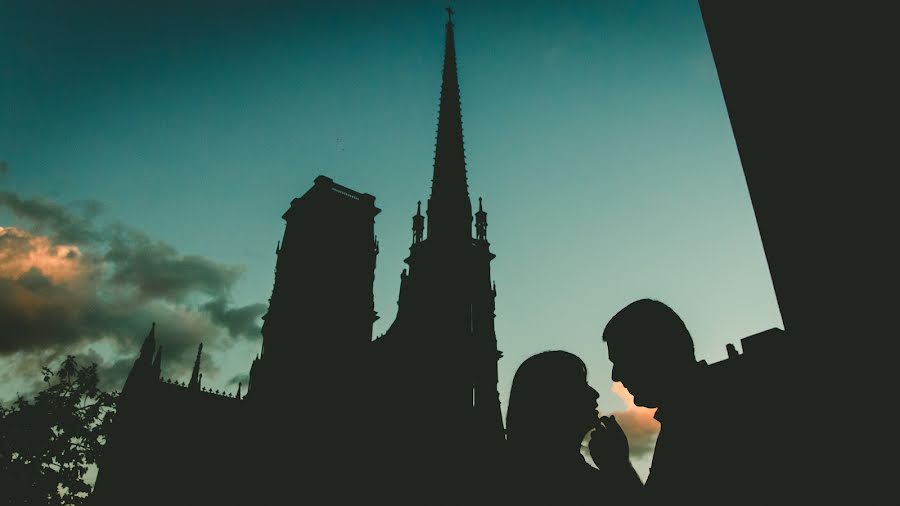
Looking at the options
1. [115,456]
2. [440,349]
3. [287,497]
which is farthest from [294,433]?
[440,349]

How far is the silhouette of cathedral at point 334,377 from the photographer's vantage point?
32062mm

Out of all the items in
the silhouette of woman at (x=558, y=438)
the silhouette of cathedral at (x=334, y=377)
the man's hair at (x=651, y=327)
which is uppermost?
the silhouette of cathedral at (x=334, y=377)

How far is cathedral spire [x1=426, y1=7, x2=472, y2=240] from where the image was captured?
32.2 meters

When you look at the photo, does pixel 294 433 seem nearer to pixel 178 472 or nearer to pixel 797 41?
pixel 178 472

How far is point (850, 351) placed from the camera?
2.28 m

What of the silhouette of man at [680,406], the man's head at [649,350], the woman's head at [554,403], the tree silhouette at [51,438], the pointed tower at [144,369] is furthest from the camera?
the pointed tower at [144,369]

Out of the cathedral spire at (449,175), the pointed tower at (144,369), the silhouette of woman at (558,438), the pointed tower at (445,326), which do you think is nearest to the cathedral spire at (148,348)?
the pointed tower at (144,369)

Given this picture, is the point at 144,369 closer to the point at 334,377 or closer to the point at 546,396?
the point at 334,377

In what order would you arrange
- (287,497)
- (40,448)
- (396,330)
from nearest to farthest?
1. (40,448)
2. (287,497)
3. (396,330)

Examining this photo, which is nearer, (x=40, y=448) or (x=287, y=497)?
(x=40, y=448)

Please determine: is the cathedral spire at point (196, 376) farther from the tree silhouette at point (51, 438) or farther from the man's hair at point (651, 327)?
the man's hair at point (651, 327)

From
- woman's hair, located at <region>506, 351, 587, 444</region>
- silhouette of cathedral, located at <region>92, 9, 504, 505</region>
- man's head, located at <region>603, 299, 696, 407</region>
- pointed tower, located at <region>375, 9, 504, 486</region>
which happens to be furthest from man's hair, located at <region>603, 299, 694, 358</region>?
silhouette of cathedral, located at <region>92, 9, 504, 505</region>

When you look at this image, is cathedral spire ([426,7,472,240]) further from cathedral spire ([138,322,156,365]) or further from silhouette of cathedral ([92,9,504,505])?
cathedral spire ([138,322,156,365])

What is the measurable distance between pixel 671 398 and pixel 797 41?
240 cm
